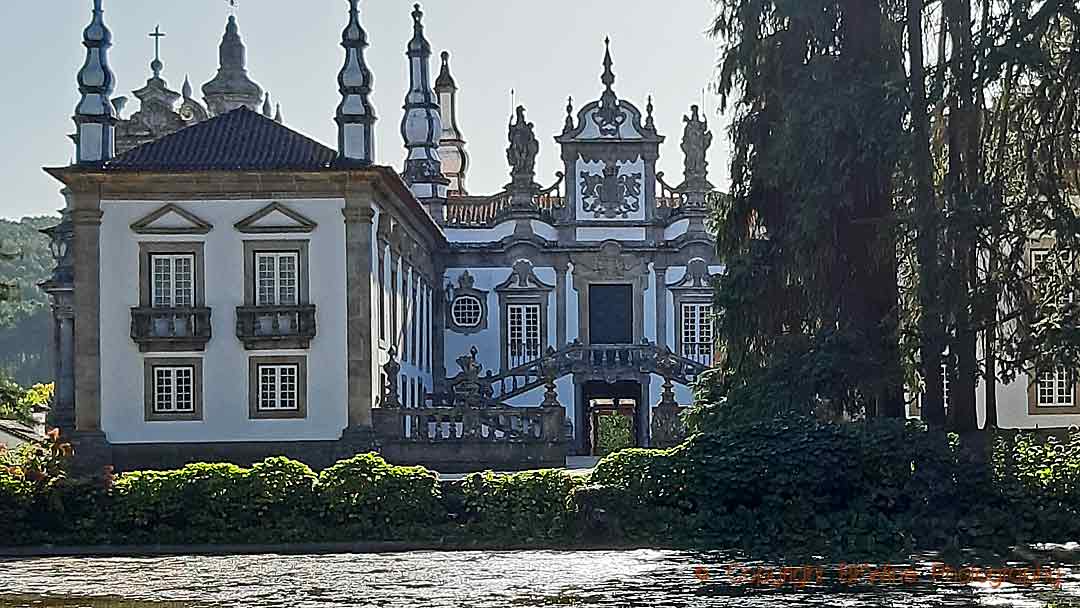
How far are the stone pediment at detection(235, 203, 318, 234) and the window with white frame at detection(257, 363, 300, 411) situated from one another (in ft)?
8.29

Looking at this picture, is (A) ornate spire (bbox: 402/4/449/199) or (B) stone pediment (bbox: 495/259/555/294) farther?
(A) ornate spire (bbox: 402/4/449/199)

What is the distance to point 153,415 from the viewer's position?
110 feet

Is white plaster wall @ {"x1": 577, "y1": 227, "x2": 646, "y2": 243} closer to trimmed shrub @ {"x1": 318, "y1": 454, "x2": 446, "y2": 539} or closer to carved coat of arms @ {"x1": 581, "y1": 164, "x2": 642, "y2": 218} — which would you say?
carved coat of arms @ {"x1": 581, "y1": 164, "x2": 642, "y2": 218}

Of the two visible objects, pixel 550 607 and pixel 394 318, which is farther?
pixel 394 318

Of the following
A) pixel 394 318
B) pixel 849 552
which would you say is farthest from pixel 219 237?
pixel 849 552

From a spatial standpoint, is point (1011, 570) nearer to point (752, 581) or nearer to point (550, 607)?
point (752, 581)

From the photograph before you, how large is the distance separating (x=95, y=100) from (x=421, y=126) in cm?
1528

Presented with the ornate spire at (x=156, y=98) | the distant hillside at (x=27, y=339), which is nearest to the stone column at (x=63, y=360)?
the ornate spire at (x=156, y=98)

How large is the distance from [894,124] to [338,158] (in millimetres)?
15263

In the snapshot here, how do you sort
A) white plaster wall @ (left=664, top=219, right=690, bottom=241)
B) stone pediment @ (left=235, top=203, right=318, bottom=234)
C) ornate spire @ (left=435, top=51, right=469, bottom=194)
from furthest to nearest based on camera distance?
1. ornate spire @ (left=435, top=51, right=469, bottom=194)
2. white plaster wall @ (left=664, top=219, right=690, bottom=241)
3. stone pediment @ (left=235, top=203, right=318, bottom=234)

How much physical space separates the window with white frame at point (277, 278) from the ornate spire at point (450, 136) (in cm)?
2309

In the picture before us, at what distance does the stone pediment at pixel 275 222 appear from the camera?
33.7 m

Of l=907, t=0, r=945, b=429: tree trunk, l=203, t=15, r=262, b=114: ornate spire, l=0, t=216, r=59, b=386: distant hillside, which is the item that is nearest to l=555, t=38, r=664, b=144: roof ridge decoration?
l=203, t=15, r=262, b=114: ornate spire

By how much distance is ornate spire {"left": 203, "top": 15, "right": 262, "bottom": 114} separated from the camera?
5047 centimetres
